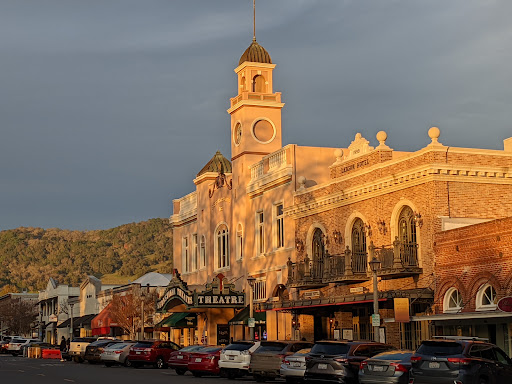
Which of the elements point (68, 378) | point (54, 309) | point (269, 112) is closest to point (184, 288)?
point (269, 112)

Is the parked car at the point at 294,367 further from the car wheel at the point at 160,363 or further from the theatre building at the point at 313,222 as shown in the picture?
the car wheel at the point at 160,363

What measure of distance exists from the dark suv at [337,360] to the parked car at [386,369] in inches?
44.7

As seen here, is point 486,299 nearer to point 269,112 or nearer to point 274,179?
point 274,179

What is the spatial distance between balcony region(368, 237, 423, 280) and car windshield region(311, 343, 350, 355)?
7854 mm

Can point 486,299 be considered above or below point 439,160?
below

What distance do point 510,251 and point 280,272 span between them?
18424 mm

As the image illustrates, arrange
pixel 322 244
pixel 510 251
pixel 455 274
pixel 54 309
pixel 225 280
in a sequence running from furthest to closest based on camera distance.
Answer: pixel 54 309, pixel 225 280, pixel 322 244, pixel 455 274, pixel 510 251

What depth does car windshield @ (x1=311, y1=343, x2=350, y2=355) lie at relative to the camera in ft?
87.1

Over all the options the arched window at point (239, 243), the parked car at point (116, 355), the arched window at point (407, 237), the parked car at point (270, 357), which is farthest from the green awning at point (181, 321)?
the parked car at point (270, 357)

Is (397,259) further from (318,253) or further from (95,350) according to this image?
(95,350)

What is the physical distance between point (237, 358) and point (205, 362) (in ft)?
8.07

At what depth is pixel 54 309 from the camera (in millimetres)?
102938

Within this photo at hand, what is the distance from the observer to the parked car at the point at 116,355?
4453 centimetres

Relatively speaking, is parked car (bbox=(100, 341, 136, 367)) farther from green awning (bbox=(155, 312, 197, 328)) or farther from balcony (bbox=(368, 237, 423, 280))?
balcony (bbox=(368, 237, 423, 280))
